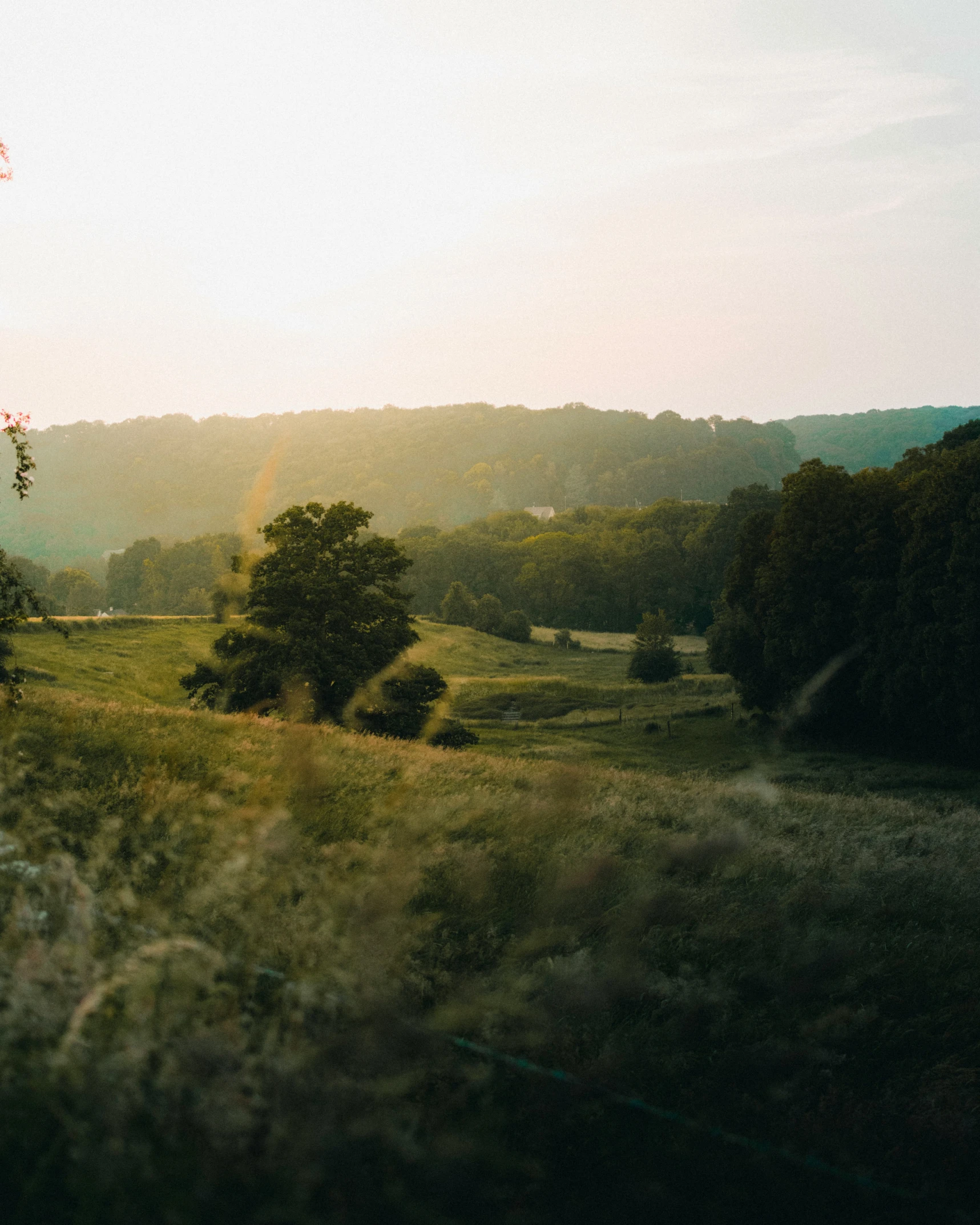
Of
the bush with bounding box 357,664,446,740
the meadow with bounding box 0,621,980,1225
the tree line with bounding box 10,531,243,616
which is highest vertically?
the tree line with bounding box 10,531,243,616

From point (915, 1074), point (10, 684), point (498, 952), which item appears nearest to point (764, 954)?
point (915, 1074)

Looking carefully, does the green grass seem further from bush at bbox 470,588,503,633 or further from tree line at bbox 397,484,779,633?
tree line at bbox 397,484,779,633

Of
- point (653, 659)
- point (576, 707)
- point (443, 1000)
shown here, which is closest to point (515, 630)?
point (653, 659)

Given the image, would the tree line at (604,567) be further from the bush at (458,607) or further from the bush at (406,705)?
the bush at (406,705)

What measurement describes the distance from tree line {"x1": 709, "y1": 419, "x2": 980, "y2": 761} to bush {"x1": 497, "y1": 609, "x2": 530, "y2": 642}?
5809cm

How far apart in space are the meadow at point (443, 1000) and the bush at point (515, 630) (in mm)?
95981

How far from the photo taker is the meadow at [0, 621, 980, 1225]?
4.76 m

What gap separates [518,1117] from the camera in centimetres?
525

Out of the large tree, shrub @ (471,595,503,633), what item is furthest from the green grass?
shrub @ (471,595,503,633)

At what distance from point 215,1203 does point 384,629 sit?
28.1 m

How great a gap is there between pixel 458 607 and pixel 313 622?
265 feet

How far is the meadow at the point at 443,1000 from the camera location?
4.76 meters

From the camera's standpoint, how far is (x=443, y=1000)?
6301 mm

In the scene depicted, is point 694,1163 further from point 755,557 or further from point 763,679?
point 755,557
